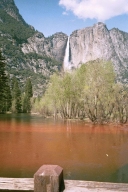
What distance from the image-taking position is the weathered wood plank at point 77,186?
248 centimetres

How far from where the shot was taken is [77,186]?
2529 mm

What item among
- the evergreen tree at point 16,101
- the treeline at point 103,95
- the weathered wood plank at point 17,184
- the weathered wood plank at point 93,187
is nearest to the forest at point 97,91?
the treeline at point 103,95

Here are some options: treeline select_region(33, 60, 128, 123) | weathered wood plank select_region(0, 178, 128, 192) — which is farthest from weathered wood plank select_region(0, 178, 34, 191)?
treeline select_region(33, 60, 128, 123)

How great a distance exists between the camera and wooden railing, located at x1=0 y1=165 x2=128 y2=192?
7.49ft

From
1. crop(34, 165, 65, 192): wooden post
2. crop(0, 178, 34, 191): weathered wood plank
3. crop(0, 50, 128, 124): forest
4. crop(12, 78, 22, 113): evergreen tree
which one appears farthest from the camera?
crop(12, 78, 22, 113): evergreen tree

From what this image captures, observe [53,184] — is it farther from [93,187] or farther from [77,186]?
[93,187]

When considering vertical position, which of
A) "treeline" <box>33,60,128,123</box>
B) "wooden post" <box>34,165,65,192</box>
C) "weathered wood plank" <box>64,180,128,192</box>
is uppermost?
"treeline" <box>33,60,128,123</box>

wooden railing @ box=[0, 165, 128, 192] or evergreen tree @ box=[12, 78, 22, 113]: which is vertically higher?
evergreen tree @ box=[12, 78, 22, 113]

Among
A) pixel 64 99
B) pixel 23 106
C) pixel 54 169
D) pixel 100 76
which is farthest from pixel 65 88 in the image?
pixel 23 106

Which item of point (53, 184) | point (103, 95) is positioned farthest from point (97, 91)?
point (53, 184)

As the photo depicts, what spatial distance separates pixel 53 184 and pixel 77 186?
0.35 meters

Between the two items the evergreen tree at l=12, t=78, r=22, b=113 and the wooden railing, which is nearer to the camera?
the wooden railing

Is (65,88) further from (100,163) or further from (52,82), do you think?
(100,163)

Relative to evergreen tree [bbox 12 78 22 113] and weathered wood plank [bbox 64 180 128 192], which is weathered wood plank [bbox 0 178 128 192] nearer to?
weathered wood plank [bbox 64 180 128 192]
